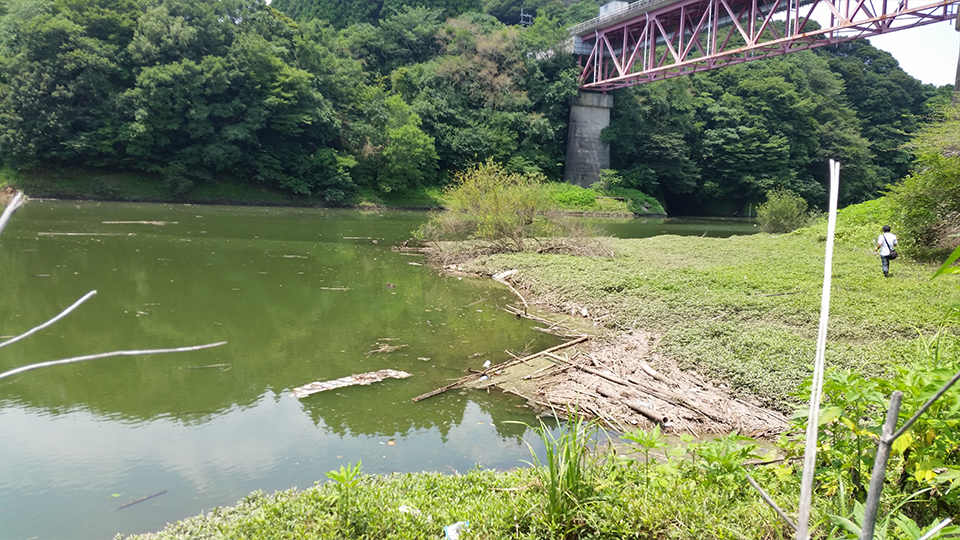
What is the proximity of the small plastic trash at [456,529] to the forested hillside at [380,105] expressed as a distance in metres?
34.0

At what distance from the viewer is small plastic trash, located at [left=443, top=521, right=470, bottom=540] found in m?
3.71

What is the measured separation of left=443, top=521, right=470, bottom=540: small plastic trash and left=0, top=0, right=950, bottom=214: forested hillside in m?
34.0

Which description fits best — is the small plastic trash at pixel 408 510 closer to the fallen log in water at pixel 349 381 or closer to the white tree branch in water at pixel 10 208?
the white tree branch in water at pixel 10 208

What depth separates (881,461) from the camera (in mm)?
1047

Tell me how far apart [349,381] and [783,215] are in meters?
26.7

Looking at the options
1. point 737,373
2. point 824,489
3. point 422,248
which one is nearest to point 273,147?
point 422,248

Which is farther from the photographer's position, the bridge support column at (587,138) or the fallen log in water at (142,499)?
the bridge support column at (587,138)

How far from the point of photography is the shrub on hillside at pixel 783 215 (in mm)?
28672

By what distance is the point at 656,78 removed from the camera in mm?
36750

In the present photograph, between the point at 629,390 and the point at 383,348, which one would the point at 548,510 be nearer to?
the point at 629,390

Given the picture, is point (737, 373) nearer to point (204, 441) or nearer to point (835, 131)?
point (204, 441)

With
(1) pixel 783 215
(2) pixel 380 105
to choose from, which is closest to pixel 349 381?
(1) pixel 783 215

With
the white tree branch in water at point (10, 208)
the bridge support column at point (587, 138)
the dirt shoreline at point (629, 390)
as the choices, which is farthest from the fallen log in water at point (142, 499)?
the bridge support column at point (587, 138)

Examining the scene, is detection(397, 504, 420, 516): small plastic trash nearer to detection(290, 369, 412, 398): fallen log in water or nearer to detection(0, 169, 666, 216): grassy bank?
detection(290, 369, 412, 398): fallen log in water
